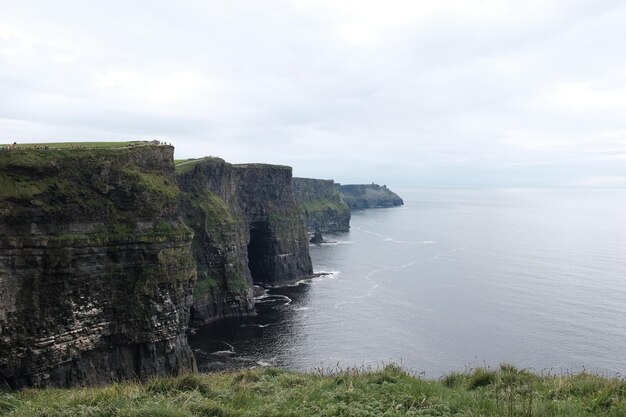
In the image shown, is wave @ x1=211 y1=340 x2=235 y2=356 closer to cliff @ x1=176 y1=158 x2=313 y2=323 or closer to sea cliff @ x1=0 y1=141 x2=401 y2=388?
sea cliff @ x1=0 y1=141 x2=401 y2=388

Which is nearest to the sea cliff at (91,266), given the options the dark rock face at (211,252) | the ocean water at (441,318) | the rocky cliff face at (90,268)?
the rocky cliff face at (90,268)

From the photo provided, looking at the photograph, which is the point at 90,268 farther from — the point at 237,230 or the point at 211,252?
the point at 237,230

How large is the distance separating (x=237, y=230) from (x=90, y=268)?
4792cm

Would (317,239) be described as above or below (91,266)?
below

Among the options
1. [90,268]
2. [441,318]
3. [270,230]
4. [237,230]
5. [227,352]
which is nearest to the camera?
[90,268]

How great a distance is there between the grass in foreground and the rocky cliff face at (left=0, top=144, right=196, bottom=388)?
26957mm

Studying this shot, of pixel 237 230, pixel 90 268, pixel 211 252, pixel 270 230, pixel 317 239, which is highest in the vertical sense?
pixel 237 230

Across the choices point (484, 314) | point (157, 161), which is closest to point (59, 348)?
point (157, 161)

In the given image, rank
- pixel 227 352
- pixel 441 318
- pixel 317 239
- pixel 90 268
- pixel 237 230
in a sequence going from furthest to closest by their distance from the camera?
1. pixel 317 239
2. pixel 237 230
3. pixel 441 318
4. pixel 227 352
5. pixel 90 268

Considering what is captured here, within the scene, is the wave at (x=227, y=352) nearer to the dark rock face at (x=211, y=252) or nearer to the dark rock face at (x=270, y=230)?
the dark rock face at (x=211, y=252)

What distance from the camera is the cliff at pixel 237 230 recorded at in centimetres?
8484

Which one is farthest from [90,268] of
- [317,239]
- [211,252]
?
[317,239]

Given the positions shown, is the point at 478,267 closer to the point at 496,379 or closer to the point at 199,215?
the point at 199,215

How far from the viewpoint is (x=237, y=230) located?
313ft
